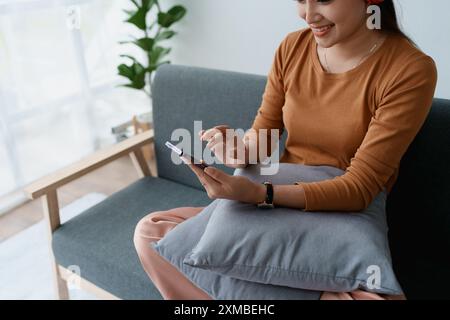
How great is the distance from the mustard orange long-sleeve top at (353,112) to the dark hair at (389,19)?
2 cm

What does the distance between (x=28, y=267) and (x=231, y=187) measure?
131cm

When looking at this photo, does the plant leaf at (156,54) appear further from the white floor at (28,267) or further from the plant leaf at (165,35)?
the white floor at (28,267)

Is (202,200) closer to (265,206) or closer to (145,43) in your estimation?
(265,206)

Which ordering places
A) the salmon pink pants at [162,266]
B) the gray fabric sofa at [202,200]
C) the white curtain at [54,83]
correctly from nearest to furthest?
the salmon pink pants at [162,266] < the gray fabric sofa at [202,200] < the white curtain at [54,83]

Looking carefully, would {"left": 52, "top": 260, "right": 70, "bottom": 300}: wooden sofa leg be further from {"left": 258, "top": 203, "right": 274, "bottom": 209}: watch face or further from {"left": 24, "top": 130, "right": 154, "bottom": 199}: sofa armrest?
{"left": 258, "top": 203, "right": 274, "bottom": 209}: watch face

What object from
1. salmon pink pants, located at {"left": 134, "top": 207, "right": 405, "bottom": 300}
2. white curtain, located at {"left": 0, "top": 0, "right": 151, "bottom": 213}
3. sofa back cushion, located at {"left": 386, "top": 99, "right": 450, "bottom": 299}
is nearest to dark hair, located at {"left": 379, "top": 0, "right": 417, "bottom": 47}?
sofa back cushion, located at {"left": 386, "top": 99, "right": 450, "bottom": 299}

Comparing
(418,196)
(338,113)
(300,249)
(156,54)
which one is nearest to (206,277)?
(300,249)

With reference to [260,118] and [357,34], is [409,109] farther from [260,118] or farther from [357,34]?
[260,118]

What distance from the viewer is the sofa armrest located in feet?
4.49

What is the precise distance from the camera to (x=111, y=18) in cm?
258

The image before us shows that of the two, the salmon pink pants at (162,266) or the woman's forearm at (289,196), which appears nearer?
the woman's forearm at (289,196)

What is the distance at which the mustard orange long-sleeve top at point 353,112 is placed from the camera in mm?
→ 959

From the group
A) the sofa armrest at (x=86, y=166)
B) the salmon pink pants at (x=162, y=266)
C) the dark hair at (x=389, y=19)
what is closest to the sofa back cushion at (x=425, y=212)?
the dark hair at (x=389, y=19)
